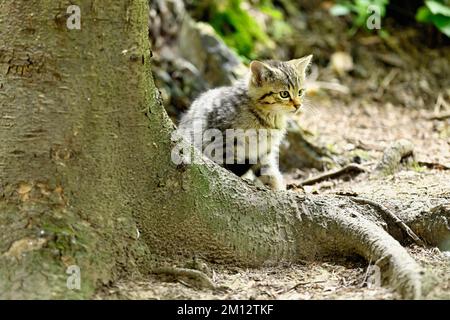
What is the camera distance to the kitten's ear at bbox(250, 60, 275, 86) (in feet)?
16.3

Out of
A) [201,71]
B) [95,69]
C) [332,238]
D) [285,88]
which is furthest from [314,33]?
[95,69]

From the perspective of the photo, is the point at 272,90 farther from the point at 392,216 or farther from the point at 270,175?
the point at 392,216

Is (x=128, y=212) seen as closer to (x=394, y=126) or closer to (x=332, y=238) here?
(x=332, y=238)

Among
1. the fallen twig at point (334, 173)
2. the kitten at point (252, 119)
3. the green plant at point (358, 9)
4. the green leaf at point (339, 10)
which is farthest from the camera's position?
the green leaf at point (339, 10)

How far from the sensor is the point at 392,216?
4.03m

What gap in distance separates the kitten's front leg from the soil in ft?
0.88

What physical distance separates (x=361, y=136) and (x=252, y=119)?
2141mm

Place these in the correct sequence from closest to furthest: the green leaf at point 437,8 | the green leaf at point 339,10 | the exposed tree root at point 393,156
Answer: the exposed tree root at point 393,156
the green leaf at point 437,8
the green leaf at point 339,10

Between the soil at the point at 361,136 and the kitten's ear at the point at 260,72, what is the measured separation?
953 millimetres

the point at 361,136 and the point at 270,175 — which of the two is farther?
the point at 361,136

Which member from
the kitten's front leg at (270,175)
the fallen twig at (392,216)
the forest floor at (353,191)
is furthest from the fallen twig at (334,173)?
the fallen twig at (392,216)

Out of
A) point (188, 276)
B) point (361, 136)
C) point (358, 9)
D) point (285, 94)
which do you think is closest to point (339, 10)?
point (358, 9)

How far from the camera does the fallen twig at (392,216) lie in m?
3.97

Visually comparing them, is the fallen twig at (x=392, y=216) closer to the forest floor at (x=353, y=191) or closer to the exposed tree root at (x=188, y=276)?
the forest floor at (x=353, y=191)
